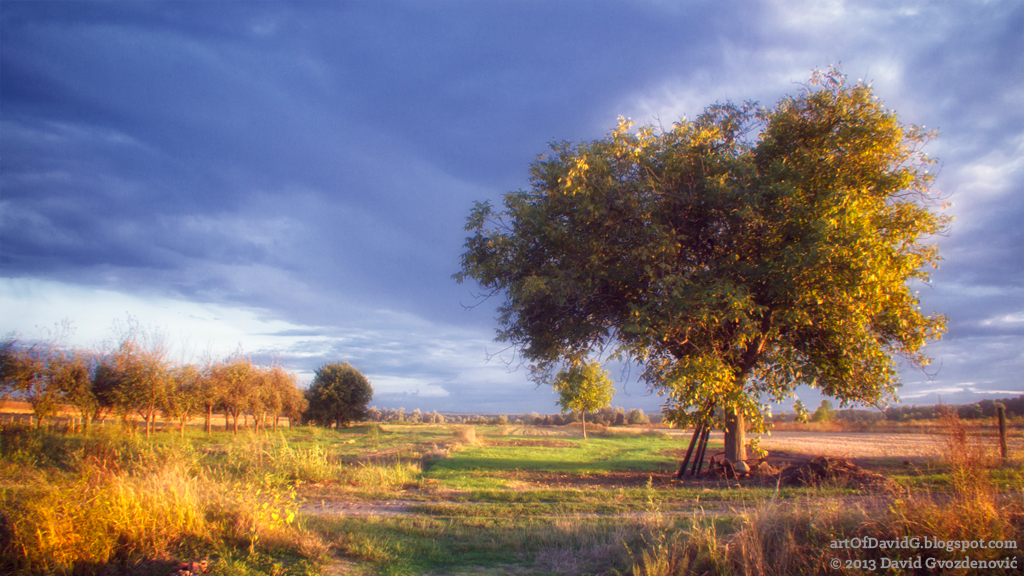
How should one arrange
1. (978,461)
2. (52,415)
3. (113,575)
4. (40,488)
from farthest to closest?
(52,415), (40,488), (978,461), (113,575)

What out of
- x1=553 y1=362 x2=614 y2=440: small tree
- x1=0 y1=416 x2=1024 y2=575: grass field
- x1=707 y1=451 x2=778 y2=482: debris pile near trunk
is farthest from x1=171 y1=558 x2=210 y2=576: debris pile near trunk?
x1=553 y1=362 x2=614 y2=440: small tree

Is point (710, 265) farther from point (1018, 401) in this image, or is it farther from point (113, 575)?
point (1018, 401)

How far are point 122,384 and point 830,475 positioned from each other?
1279 inches

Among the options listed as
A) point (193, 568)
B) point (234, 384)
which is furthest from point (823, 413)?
point (193, 568)

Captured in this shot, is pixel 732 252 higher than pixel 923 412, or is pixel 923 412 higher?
pixel 732 252

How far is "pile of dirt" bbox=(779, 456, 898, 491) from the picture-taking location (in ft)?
36.7

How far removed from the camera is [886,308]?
37.5 feet

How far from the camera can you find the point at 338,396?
50375 millimetres

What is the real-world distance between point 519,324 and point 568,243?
2.99 metres

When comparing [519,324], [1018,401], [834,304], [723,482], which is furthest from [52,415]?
[1018,401]

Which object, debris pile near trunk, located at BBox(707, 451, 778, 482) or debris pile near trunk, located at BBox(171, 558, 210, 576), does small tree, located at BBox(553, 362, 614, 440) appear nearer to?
debris pile near trunk, located at BBox(707, 451, 778, 482)

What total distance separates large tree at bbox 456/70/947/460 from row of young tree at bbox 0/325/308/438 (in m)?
24.1

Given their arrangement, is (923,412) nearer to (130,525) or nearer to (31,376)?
(130,525)

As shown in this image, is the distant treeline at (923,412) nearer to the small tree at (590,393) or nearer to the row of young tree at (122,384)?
the small tree at (590,393)
